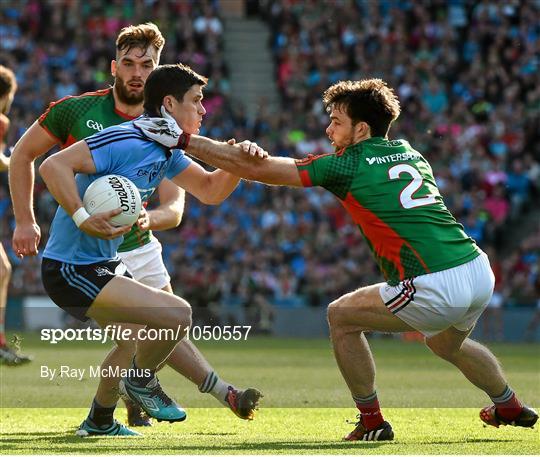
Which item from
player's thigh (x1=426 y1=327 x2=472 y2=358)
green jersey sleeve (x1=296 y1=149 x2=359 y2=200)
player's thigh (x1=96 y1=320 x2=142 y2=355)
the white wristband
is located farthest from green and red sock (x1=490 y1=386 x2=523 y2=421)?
the white wristband

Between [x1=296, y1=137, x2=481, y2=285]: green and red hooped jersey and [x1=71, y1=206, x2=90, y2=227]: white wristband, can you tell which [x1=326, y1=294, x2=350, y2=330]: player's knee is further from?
[x1=71, y1=206, x2=90, y2=227]: white wristband

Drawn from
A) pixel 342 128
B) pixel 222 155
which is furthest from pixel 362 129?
pixel 222 155

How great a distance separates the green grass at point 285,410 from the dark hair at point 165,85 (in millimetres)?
2130

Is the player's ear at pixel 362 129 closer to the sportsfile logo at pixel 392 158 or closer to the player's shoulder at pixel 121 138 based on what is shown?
the sportsfile logo at pixel 392 158

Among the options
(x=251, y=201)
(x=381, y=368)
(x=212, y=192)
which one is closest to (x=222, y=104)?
(x=251, y=201)

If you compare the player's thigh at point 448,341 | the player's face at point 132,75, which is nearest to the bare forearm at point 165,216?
the player's face at point 132,75

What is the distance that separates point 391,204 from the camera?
8.16 metres

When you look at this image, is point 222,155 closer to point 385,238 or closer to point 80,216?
point 80,216

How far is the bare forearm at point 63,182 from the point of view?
7734mm

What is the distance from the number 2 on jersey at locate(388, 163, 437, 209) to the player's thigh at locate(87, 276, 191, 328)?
60.2 inches

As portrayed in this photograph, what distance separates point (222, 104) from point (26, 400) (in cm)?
1777

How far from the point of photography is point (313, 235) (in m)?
25.9

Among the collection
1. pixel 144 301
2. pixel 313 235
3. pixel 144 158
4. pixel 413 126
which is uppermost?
pixel 144 158

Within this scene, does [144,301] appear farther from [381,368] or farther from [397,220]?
[381,368]
